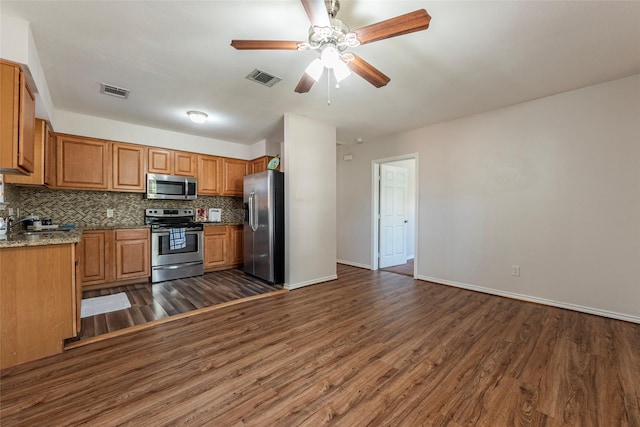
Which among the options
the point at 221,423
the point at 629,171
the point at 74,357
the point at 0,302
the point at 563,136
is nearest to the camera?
the point at 221,423

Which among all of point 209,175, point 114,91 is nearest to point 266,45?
point 114,91

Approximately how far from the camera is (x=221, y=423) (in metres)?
1.44

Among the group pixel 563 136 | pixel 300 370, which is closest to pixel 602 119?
pixel 563 136

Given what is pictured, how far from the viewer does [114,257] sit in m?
3.89

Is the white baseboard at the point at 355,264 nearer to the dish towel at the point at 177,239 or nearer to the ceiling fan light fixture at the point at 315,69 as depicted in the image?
the dish towel at the point at 177,239

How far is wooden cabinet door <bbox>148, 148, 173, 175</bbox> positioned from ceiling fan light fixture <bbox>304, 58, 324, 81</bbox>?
3.51 metres

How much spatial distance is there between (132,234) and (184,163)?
57.4 inches

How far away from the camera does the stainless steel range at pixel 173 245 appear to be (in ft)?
13.7

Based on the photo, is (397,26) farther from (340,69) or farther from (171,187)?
(171,187)

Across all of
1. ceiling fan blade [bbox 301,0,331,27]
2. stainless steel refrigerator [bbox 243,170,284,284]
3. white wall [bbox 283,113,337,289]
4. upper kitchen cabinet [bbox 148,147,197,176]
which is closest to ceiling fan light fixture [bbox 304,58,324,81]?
ceiling fan blade [bbox 301,0,331,27]

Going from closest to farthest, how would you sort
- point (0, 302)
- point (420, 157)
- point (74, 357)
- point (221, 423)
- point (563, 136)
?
point (221, 423) < point (0, 302) < point (74, 357) < point (563, 136) < point (420, 157)

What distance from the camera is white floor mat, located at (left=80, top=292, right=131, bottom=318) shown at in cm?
294

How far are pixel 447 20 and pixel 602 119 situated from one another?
2.43 m

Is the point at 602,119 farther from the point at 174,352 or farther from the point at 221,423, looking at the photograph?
the point at 174,352
